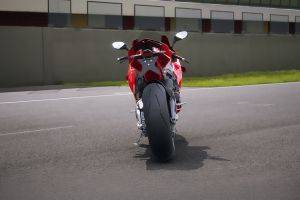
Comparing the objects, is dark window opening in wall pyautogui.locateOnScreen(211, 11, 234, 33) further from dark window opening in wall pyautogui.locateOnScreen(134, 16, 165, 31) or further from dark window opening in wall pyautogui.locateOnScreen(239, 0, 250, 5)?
dark window opening in wall pyautogui.locateOnScreen(134, 16, 165, 31)

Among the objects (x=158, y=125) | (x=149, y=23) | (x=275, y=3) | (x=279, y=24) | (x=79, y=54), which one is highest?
(x=275, y=3)

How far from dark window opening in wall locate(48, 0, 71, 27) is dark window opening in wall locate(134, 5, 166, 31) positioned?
13.9 feet

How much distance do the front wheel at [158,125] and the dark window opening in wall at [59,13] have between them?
19664 mm

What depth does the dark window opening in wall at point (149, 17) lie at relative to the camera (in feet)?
93.5

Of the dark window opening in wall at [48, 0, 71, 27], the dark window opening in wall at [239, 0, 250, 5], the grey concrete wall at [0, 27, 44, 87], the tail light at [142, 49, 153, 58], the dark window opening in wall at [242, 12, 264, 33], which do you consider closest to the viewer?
the tail light at [142, 49, 153, 58]

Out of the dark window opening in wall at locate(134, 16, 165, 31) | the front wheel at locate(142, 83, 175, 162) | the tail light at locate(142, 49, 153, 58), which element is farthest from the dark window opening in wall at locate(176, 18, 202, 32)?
the front wheel at locate(142, 83, 175, 162)

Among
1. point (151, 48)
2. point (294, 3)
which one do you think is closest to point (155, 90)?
point (151, 48)

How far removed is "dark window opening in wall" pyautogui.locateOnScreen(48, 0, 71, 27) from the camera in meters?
25.0

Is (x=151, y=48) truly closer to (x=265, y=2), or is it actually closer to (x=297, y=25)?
(x=265, y=2)

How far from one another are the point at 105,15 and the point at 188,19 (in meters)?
5.62

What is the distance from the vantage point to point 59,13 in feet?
Answer: 82.8

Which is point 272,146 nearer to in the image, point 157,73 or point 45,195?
point 157,73

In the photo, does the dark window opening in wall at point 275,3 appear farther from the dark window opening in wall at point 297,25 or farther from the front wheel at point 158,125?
the front wheel at point 158,125

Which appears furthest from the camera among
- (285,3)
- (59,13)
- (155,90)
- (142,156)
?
(285,3)
